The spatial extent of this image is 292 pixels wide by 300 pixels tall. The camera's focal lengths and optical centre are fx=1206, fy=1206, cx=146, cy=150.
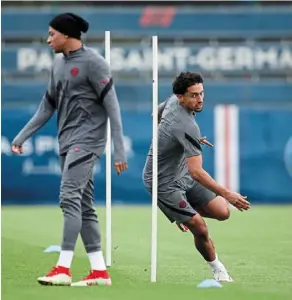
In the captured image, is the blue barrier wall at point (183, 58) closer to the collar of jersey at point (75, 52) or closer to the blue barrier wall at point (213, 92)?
the blue barrier wall at point (213, 92)

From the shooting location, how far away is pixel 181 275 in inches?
407

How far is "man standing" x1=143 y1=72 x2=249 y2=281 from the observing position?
925cm

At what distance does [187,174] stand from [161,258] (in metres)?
2.47

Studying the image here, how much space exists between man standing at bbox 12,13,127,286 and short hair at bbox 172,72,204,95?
3.60ft

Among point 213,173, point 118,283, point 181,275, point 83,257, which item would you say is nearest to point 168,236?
point 83,257

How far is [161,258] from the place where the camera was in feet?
40.0

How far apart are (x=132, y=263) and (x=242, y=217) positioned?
774cm

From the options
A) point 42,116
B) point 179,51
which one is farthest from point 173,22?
point 42,116

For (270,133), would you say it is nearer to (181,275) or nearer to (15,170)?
(15,170)

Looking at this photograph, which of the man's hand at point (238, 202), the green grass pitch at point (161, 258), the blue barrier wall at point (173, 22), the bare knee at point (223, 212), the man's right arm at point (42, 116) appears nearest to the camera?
the green grass pitch at point (161, 258)

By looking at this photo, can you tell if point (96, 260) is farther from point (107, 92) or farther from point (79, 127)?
point (107, 92)

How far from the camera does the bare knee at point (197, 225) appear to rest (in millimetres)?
9648

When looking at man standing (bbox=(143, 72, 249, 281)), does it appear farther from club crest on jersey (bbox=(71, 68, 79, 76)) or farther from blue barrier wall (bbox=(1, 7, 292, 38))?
blue barrier wall (bbox=(1, 7, 292, 38))

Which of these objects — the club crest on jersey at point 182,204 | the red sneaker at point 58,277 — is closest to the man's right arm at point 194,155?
the club crest on jersey at point 182,204
